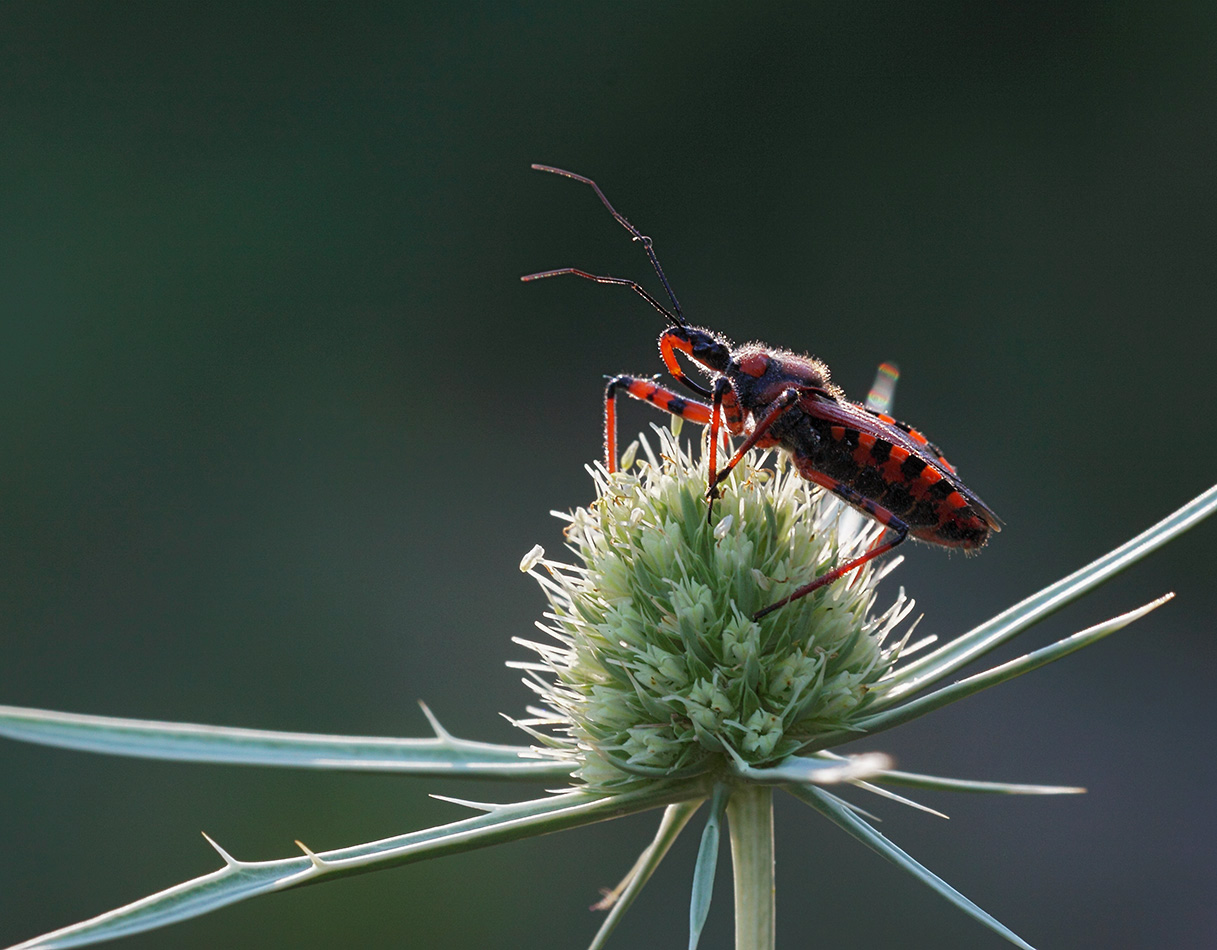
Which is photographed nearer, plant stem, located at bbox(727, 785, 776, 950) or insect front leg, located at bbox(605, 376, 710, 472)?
plant stem, located at bbox(727, 785, 776, 950)

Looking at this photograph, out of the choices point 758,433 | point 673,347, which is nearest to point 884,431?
point 758,433

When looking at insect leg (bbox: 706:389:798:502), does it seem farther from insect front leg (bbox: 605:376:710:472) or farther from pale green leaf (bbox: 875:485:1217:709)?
pale green leaf (bbox: 875:485:1217:709)

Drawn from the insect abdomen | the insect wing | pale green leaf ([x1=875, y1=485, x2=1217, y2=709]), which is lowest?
pale green leaf ([x1=875, y1=485, x2=1217, y2=709])

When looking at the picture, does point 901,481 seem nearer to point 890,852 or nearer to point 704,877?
point 890,852

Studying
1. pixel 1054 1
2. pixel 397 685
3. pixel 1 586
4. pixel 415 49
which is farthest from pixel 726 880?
pixel 1054 1

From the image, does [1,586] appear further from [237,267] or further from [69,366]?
[237,267]

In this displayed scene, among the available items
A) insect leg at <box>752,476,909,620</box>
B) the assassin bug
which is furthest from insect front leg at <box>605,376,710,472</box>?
insect leg at <box>752,476,909,620</box>
